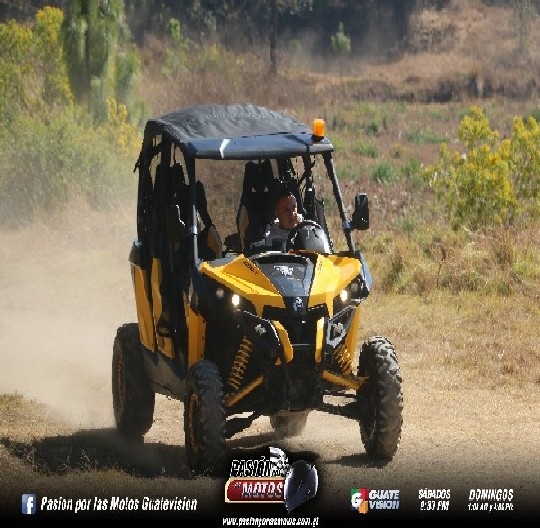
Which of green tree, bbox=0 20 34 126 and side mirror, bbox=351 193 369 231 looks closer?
A: side mirror, bbox=351 193 369 231

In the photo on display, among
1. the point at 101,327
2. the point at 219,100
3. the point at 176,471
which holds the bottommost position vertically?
the point at 219,100

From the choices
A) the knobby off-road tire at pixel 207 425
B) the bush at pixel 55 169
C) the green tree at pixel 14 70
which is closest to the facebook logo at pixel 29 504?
the knobby off-road tire at pixel 207 425

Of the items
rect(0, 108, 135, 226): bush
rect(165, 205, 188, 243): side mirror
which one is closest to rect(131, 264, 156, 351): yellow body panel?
rect(165, 205, 188, 243): side mirror

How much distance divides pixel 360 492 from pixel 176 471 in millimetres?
1604

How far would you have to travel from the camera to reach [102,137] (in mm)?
25844

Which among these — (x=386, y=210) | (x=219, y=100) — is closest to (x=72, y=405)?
(x=386, y=210)

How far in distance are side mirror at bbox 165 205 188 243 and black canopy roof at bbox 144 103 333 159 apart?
0.38 meters

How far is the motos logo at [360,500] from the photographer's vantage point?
8.17 m

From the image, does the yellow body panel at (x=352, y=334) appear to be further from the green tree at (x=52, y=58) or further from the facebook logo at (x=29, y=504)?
the green tree at (x=52, y=58)

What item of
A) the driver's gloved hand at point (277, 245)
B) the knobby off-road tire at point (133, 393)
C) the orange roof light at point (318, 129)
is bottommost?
the knobby off-road tire at point (133, 393)

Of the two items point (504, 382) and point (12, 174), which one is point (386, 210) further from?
point (504, 382)

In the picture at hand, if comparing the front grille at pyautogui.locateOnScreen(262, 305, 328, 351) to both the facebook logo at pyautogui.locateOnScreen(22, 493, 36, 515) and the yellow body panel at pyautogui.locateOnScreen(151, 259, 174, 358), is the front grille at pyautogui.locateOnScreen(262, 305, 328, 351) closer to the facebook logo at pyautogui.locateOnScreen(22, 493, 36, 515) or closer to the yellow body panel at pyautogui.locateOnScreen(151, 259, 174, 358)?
the yellow body panel at pyautogui.locateOnScreen(151, 259, 174, 358)

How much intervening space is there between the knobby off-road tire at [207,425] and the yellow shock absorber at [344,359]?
2.80ft

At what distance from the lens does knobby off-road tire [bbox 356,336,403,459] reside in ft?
30.2
